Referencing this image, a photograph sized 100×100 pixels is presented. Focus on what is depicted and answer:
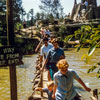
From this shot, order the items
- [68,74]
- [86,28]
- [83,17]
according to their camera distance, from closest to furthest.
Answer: [86,28]
[68,74]
[83,17]

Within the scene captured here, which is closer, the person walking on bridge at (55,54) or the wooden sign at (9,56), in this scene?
the wooden sign at (9,56)

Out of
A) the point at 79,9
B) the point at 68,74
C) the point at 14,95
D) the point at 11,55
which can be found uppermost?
the point at 79,9

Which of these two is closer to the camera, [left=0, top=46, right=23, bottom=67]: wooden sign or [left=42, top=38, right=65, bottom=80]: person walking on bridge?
[left=0, top=46, right=23, bottom=67]: wooden sign

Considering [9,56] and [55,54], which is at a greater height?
[9,56]

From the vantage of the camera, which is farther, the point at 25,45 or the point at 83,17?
the point at 83,17

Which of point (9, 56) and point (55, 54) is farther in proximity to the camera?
point (55, 54)

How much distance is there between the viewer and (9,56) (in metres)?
3.94

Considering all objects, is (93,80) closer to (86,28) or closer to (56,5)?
(86,28)

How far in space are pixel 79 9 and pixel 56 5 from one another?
948 centimetres

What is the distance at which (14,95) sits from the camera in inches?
167

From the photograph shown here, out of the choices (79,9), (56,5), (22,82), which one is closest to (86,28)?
(22,82)

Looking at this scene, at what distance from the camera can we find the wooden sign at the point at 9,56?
12.6 ft

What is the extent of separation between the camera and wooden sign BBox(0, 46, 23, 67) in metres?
3.84

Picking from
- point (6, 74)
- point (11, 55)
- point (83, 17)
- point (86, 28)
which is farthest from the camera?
point (83, 17)
